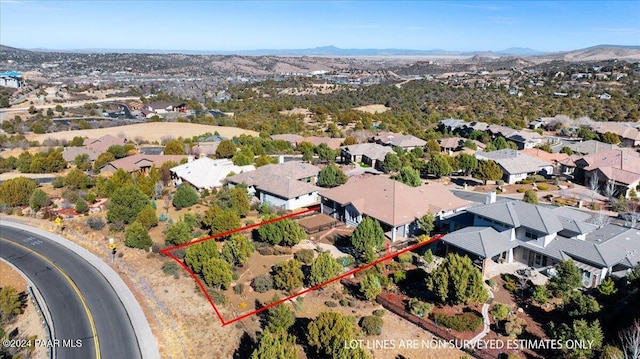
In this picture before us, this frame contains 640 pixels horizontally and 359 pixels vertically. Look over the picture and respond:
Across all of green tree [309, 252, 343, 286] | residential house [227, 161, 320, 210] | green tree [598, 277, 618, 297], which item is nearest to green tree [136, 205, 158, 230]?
residential house [227, 161, 320, 210]

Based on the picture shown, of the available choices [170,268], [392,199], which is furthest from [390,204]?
[170,268]

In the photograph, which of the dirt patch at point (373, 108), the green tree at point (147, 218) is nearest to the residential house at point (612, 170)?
the green tree at point (147, 218)

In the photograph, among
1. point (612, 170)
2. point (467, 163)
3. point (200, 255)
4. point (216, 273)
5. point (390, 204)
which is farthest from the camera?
point (467, 163)

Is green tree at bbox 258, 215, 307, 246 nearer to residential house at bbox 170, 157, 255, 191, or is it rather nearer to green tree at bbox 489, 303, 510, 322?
green tree at bbox 489, 303, 510, 322

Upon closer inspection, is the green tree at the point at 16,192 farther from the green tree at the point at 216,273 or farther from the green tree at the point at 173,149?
the green tree at the point at 216,273

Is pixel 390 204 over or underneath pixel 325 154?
over

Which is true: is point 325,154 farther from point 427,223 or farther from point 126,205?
point 126,205
